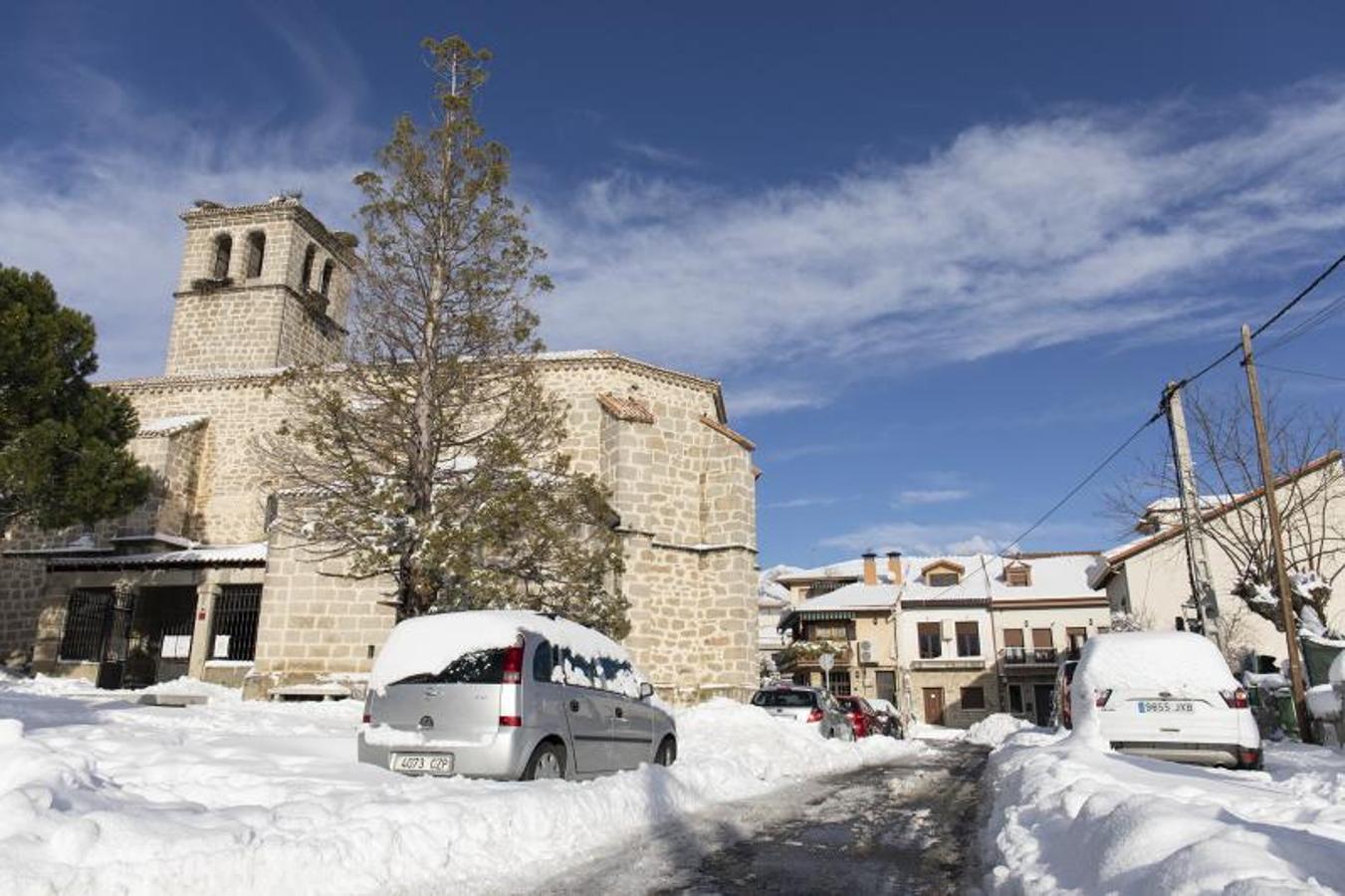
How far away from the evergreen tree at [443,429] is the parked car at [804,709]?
3.77 m

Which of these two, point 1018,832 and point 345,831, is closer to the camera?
point 345,831

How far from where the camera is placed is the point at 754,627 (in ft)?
71.4

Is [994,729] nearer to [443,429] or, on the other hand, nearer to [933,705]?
[933,705]

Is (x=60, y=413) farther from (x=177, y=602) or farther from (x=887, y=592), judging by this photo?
(x=887, y=592)

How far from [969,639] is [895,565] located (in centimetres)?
655

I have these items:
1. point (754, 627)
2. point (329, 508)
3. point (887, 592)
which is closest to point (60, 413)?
point (329, 508)

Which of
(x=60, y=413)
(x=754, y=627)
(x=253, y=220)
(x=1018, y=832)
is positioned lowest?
(x=1018, y=832)

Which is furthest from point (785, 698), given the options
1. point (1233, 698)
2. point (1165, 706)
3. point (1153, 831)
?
point (1153, 831)

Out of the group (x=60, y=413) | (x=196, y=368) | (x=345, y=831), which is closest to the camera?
(x=345, y=831)

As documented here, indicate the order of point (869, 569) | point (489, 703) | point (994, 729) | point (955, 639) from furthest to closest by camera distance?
1. point (869, 569)
2. point (955, 639)
3. point (994, 729)
4. point (489, 703)

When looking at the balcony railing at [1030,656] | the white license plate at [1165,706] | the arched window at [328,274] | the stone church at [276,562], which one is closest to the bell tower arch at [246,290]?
the arched window at [328,274]

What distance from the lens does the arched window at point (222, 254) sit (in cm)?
3350

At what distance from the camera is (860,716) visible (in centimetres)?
2009

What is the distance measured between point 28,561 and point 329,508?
19.1m
